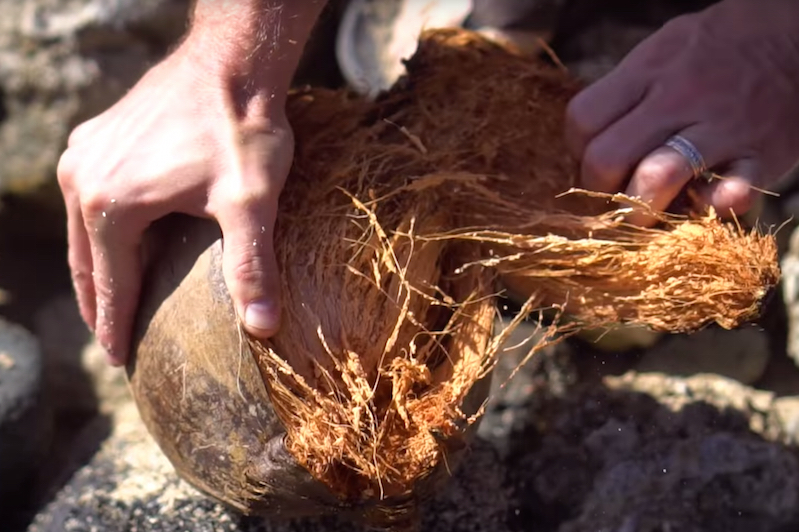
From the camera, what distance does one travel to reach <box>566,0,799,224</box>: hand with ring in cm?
131

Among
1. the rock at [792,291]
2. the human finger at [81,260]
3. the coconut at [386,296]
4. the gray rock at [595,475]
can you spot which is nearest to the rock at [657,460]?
the gray rock at [595,475]

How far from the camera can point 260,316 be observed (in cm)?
119

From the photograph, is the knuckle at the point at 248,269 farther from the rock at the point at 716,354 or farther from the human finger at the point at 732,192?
the rock at the point at 716,354

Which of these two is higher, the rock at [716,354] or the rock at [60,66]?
the rock at [60,66]

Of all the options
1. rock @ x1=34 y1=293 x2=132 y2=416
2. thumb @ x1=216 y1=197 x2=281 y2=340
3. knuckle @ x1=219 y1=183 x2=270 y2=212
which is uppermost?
knuckle @ x1=219 y1=183 x2=270 y2=212

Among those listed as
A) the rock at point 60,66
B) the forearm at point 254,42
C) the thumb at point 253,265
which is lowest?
the rock at point 60,66

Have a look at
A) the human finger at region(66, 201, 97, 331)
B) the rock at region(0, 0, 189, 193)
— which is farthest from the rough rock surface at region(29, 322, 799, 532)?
the rock at region(0, 0, 189, 193)

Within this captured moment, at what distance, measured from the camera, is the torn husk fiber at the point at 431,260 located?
1.18 metres

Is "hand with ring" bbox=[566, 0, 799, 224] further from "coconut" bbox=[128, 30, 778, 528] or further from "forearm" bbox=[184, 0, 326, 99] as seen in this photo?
"forearm" bbox=[184, 0, 326, 99]

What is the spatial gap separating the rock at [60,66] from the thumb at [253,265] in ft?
4.12

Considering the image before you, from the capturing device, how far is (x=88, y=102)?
2.36m

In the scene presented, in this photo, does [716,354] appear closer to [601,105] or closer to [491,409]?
[491,409]

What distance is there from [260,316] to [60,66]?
4.83ft

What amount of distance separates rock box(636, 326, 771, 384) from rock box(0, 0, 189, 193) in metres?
1.44
